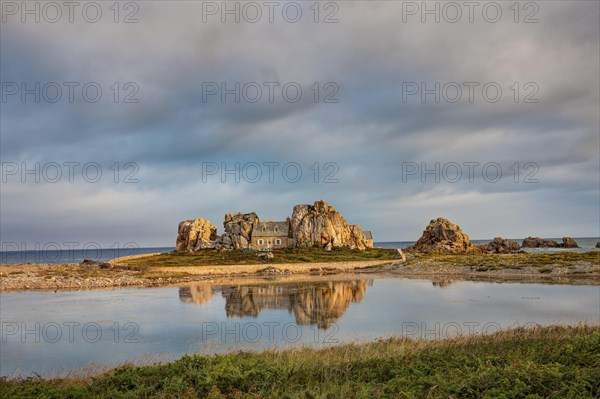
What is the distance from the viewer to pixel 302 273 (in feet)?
254

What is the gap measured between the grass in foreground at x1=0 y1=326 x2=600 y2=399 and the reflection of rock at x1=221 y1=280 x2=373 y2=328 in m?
17.3

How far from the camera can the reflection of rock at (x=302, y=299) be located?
1408 inches

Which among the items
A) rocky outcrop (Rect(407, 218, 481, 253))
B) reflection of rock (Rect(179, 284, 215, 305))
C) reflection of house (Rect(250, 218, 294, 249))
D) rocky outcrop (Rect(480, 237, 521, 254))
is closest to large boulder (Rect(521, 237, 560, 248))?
rocky outcrop (Rect(480, 237, 521, 254))

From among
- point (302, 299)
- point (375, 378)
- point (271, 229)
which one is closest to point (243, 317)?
point (302, 299)

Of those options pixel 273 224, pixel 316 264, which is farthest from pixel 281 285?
pixel 273 224

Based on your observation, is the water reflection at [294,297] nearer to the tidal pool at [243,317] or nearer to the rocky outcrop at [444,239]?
the tidal pool at [243,317]

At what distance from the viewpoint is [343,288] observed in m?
54.4

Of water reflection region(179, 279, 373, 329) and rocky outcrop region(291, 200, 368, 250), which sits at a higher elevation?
rocky outcrop region(291, 200, 368, 250)

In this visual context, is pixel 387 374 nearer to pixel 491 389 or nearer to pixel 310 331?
pixel 491 389

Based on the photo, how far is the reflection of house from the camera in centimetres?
11338

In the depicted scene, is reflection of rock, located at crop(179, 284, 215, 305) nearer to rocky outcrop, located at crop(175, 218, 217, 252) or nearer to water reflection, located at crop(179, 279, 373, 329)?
water reflection, located at crop(179, 279, 373, 329)

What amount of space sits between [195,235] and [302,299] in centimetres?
7922

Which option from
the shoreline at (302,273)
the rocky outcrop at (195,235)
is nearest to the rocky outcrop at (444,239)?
the shoreline at (302,273)

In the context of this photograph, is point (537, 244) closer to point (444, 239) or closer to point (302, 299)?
point (444, 239)
